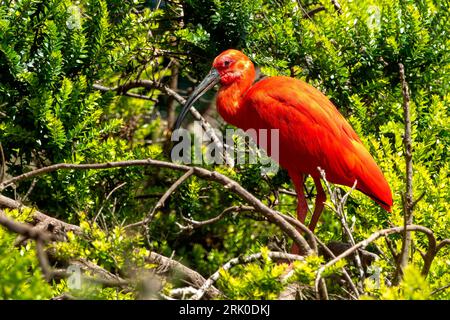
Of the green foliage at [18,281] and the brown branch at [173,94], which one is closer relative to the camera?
the green foliage at [18,281]

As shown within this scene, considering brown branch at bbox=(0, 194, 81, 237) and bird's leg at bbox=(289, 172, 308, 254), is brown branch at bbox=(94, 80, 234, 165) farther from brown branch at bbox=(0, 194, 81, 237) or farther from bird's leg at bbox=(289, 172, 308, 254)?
brown branch at bbox=(0, 194, 81, 237)

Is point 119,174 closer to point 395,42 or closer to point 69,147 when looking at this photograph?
point 69,147

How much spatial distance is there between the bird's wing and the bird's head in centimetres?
27

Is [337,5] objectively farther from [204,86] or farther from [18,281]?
[18,281]

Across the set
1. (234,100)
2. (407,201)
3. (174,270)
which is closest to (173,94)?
(234,100)

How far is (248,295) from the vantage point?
106 inches

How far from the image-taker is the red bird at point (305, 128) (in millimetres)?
4363

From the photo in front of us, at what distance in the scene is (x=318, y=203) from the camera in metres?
4.75

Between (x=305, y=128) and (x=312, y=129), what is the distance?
4cm

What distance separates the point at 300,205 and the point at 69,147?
4.47 ft

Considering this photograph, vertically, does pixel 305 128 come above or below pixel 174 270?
above

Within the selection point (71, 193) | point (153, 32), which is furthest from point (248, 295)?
point (153, 32)

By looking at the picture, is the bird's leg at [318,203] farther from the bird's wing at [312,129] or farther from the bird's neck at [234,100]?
the bird's neck at [234,100]

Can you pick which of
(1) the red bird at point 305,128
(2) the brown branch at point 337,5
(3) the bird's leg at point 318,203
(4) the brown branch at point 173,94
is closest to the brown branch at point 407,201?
(1) the red bird at point 305,128
